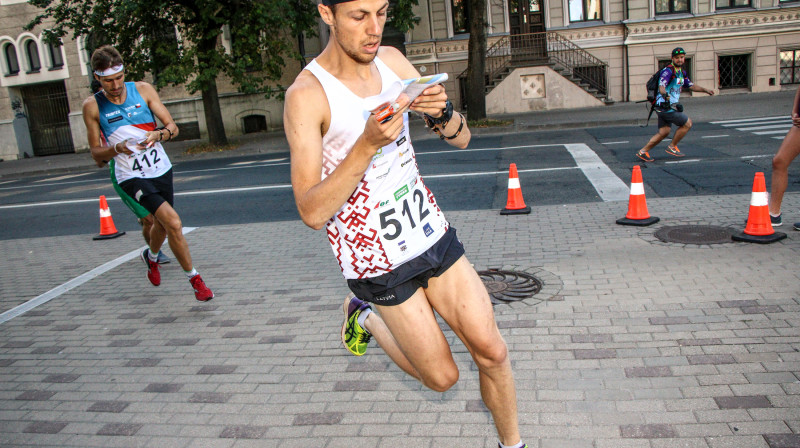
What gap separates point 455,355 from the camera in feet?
14.1

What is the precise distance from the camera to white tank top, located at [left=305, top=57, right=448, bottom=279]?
8.90ft

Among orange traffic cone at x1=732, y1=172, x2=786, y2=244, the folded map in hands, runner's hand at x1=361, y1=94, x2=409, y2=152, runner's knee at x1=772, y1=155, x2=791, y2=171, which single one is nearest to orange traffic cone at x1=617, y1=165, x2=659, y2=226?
→ orange traffic cone at x1=732, y1=172, x2=786, y2=244

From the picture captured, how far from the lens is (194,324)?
5.45m

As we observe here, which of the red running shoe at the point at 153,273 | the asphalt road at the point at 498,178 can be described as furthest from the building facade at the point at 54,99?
the red running shoe at the point at 153,273

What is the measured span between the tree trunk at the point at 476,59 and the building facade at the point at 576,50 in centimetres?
477

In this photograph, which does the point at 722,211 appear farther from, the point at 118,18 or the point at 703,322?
the point at 118,18

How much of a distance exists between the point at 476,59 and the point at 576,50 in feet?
24.2

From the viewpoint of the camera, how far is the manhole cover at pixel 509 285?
5266 mm

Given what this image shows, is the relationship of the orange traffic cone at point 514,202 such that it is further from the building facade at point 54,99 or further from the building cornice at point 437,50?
the building facade at point 54,99

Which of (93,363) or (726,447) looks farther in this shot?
(93,363)

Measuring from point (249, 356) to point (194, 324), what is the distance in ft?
3.37

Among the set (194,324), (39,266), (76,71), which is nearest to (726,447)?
(194,324)

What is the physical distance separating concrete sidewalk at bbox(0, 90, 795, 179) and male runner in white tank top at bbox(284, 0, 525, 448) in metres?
16.1

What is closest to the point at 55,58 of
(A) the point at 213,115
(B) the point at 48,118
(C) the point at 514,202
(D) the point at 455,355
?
(B) the point at 48,118
